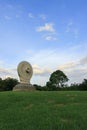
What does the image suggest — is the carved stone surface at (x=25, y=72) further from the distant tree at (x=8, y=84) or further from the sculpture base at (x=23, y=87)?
the distant tree at (x=8, y=84)

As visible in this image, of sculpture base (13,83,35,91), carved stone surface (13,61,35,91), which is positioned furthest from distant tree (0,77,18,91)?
sculpture base (13,83,35,91)

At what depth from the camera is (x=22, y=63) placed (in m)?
41.4

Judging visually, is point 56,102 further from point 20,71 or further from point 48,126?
point 20,71

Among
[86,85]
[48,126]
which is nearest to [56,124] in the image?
[48,126]

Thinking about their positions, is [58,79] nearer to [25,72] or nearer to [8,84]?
[8,84]

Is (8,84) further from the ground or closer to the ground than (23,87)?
further from the ground

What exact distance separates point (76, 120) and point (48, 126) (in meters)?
1.74

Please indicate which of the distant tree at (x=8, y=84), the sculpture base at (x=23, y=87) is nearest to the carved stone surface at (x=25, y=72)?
the sculpture base at (x=23, y=87)

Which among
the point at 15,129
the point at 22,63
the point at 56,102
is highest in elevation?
the point at 22,63

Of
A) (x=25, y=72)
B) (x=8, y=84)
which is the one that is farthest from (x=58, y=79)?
(x=25, y=72)

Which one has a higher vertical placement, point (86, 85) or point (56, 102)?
point (86, 85)

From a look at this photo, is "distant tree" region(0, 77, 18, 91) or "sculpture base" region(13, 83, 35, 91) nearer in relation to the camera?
"sculpture base" region(13, 83, 35, 91)

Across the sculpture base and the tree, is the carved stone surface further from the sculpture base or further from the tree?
the tree

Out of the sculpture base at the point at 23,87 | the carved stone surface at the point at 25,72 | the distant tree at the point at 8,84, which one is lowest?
the sculpture base at the point at 23,87
